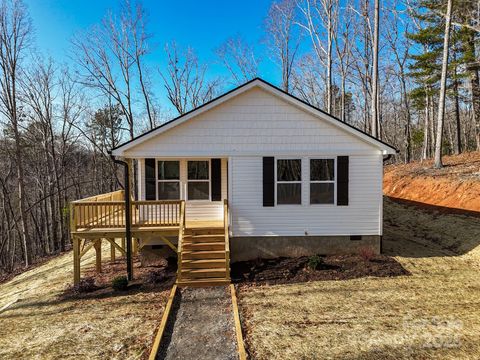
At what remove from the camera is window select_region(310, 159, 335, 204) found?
32.3 feet

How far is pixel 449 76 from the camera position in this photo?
2189 cm

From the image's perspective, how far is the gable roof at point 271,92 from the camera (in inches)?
374

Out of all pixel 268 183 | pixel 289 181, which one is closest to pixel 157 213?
pixel 268 183

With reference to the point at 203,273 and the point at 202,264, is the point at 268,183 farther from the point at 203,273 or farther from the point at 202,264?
the point at 203,273

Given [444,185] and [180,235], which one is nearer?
[180,235]

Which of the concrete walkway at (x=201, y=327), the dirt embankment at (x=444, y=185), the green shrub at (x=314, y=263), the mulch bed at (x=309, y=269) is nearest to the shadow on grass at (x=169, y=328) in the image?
the concrete walkway at (x=201, y=327)

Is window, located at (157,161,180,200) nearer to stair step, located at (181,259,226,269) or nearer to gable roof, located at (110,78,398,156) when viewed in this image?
gable roof, located at (110,78,398,156)

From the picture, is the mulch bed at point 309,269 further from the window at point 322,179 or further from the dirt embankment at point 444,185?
the dirt embankment at point 444,185

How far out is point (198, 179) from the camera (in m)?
10.5

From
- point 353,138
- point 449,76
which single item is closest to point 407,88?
point 449,76

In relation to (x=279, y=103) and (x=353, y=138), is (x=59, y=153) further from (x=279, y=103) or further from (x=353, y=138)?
(x=353, y=138)

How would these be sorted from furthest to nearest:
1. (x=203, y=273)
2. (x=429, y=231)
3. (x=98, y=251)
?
(x=429, y=231), (x=98, y=251), (x=203, y=273)

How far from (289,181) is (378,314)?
4732 mm

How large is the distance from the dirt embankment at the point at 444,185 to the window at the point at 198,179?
1254 centimetres
